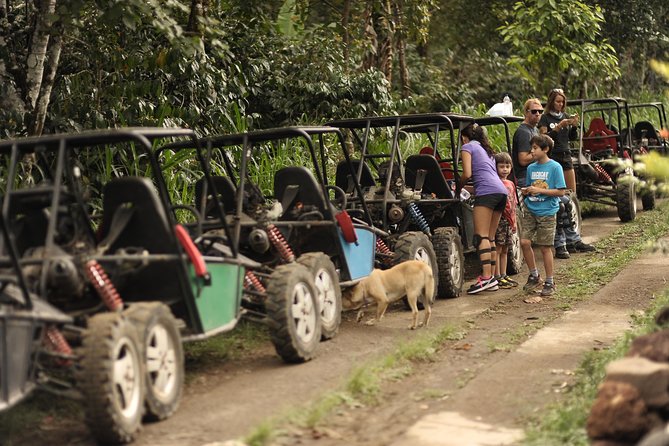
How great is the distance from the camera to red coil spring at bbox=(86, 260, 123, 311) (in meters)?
6.50

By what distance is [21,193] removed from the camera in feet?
21.9

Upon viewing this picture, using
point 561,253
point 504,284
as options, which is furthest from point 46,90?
point 561,253

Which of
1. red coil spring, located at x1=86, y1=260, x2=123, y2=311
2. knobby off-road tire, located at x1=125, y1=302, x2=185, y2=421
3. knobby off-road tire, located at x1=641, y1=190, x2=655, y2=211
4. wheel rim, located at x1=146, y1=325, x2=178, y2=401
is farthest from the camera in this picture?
knobby off-road tire, located at x1=641, y1=190, x2=655, y2=211

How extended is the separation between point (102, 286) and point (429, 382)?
2254mm

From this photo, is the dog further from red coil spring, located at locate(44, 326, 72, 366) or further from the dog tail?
red coil spring, located at locate(44, 326, 72, 366)

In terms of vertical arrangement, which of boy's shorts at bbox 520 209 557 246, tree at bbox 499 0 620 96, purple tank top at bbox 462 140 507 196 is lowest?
boy's shorts at bbox 520 209 557 246

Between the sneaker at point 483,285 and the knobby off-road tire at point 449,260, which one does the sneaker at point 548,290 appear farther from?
the knobby off-road tire at point 449,260

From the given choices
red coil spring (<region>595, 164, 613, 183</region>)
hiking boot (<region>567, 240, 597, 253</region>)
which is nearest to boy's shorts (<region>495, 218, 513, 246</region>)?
hiking boot (<region>567, 240, 597, 253</region>)

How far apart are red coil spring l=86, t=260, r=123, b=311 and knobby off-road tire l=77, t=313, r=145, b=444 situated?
395 millimetres

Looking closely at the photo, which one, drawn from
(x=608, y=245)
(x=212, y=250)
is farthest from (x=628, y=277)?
(x=212, y=250)

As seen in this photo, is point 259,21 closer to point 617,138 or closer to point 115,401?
point 617,138

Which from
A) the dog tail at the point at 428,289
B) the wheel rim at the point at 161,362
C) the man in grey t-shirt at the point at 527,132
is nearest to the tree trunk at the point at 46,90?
the dog tail at the point at 428,289

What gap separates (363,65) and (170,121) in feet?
24.0

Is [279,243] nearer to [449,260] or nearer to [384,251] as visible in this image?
[384,251]
